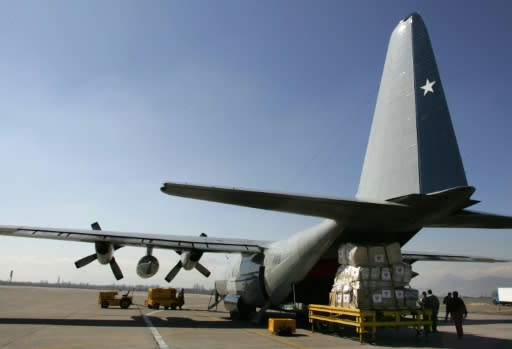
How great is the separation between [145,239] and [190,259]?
335 centimetres

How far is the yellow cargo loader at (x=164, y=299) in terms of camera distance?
25859 mm

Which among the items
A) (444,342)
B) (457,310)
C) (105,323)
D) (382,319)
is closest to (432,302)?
(457,310)

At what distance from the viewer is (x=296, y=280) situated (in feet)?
45.7

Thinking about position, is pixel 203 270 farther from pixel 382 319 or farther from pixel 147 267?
pixel 382 319

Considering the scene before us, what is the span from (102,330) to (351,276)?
7553 mm

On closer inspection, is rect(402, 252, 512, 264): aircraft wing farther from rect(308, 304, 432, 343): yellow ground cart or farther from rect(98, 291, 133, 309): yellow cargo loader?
rect(98, 291, 133, 309): yellow cargo loader

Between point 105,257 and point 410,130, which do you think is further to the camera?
point 105,257

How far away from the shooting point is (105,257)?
1784cm

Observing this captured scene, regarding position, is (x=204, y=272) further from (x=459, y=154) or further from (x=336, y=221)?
(x=459, y=154)

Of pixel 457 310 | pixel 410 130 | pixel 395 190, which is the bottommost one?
pixel 457 310

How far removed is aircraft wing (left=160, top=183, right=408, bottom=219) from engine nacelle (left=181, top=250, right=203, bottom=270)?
1032 cm

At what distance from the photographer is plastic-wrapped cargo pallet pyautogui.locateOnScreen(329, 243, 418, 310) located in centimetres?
1081

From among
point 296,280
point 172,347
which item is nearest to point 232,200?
point 172,347

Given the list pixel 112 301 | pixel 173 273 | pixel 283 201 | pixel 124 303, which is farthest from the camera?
pixel 112 301
